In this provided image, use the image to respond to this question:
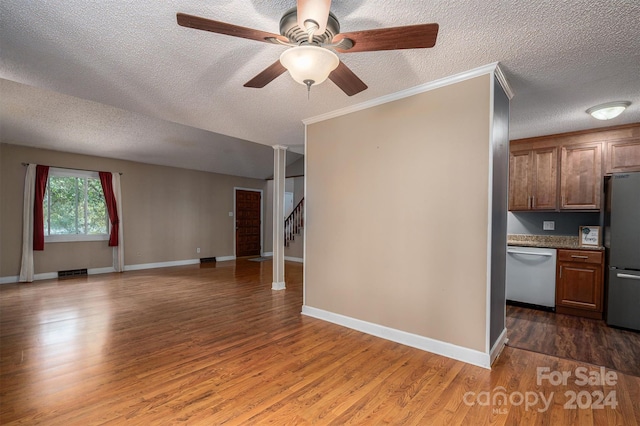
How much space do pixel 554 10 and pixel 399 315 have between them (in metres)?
2.59

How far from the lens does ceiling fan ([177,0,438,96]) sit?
4.71 ft

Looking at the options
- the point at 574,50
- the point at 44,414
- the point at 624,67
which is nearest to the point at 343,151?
the point at 574,50

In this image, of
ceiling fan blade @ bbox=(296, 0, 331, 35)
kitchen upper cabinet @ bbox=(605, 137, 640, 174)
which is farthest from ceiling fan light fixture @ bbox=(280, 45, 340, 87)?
kitchen upper cabinet @ bbox=(605, 137, 640, 174)

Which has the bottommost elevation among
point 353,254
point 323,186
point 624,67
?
point 353,254

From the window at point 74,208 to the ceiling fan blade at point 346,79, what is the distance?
21.8 ft

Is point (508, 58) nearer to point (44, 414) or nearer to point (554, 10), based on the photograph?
point (554, 10)

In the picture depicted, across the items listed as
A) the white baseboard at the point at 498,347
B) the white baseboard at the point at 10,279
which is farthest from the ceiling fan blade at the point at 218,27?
the white baseboard at the point at 10,279

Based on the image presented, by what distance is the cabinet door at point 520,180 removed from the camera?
4.30 m

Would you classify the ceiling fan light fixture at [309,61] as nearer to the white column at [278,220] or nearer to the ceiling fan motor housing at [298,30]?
the ceiling fan motor housing at [298,30]

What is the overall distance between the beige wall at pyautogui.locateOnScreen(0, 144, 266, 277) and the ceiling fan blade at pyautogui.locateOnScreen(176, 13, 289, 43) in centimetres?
640

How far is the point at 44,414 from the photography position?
6.04 feet

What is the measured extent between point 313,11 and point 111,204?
6.91 meters

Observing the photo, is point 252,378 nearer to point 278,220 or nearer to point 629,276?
point 278,220

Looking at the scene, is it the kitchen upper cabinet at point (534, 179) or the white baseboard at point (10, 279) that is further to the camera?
the white baseboard at point (10, 279)
